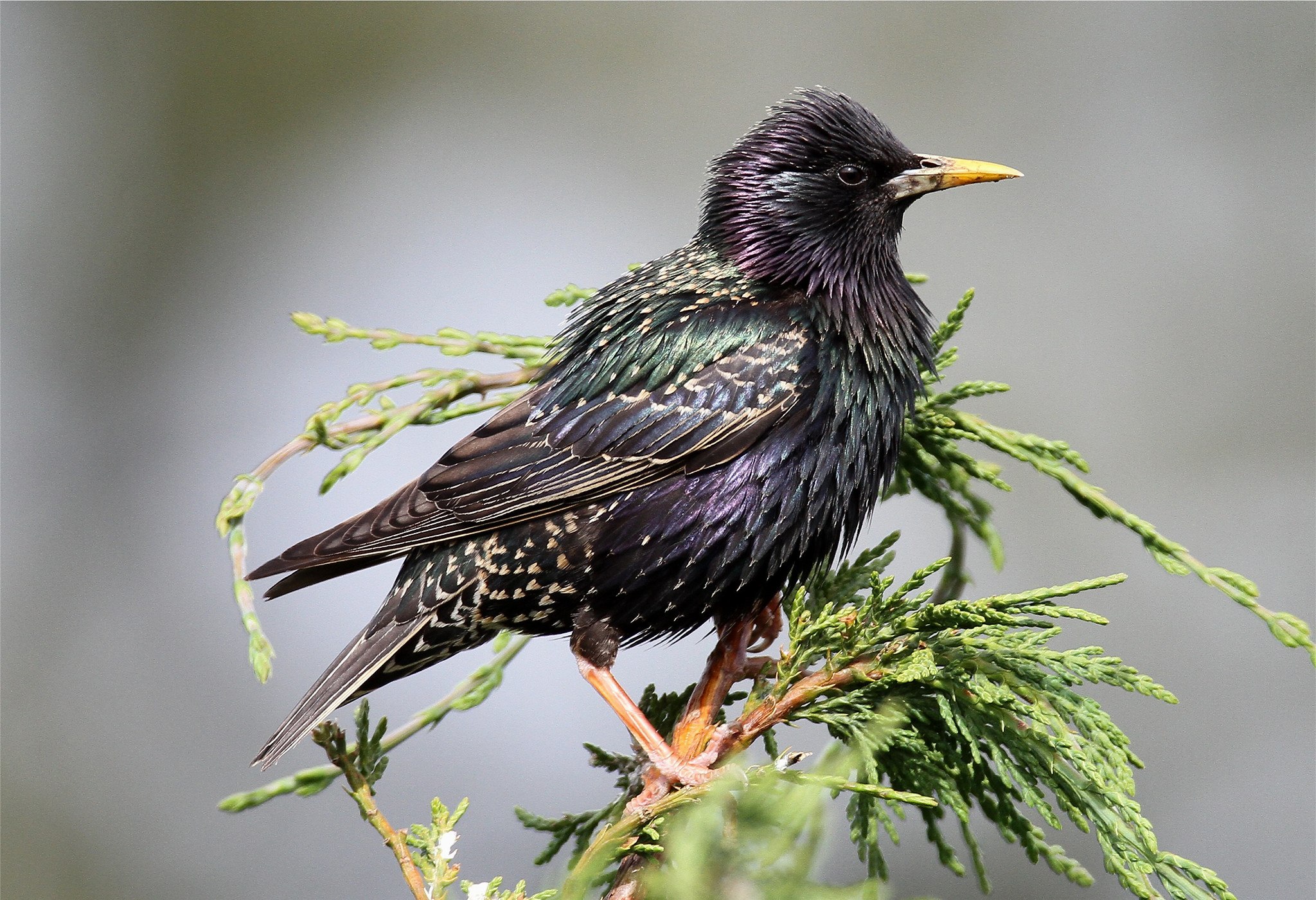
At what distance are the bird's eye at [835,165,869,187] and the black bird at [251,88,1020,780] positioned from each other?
1cm

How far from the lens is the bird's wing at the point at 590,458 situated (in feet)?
6.40

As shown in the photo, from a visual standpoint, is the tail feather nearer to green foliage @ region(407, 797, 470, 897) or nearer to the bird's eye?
green foliage @ region(407, 797, 470, 897)

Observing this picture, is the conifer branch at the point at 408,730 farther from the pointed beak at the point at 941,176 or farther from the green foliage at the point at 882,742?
the pointed beak at the point at 941,176

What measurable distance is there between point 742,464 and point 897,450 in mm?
292

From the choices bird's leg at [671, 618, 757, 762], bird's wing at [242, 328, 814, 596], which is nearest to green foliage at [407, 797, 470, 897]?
bird's leg at [671, 618, 757, 762]

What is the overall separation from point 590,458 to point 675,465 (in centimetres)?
16

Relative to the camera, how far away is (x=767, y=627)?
2258mm

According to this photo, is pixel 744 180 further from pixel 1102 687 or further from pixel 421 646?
pixel 1102 687

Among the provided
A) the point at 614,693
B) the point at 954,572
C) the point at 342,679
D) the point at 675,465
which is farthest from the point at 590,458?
the point at 954,572

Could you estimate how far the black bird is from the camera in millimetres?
1931

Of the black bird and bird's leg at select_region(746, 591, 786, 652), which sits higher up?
the black bird

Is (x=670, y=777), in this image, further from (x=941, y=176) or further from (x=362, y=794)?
(x=941, y=176)

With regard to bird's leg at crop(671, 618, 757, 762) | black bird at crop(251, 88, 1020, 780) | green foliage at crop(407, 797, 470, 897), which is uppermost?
black bird at crop(251, 88, 1020, 780)

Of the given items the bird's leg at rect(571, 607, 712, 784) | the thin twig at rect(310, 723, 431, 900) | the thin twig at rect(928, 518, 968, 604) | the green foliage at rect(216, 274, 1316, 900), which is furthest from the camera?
the thin twig at rect(928, 518, 968, 604)
